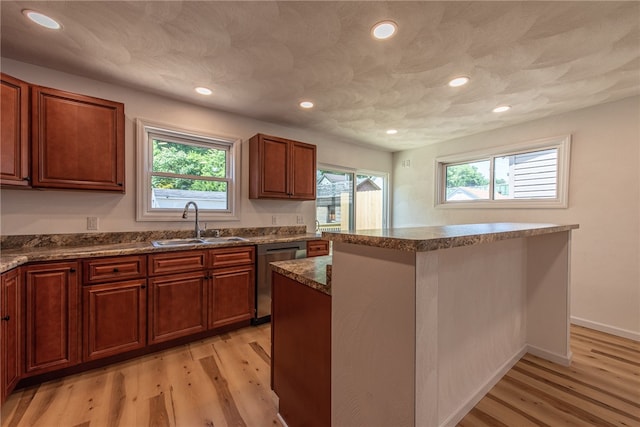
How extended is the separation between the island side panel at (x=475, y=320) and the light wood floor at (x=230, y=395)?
11 cm

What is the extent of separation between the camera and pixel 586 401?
164 cm

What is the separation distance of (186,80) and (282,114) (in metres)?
1.12

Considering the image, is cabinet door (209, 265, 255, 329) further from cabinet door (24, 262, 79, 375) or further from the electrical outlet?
the electrical outlet

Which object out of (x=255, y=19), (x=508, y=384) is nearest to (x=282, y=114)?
(x=255, y=19)

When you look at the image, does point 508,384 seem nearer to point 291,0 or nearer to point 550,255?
point 550,255

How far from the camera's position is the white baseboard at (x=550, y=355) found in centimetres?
201

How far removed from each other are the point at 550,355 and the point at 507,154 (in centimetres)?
256

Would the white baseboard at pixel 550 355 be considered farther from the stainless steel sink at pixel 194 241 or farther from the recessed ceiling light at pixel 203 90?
the recessed ceiling light at pixel 203 90

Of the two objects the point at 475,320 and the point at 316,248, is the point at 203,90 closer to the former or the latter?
the point at 316,248

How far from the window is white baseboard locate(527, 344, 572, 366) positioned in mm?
2841

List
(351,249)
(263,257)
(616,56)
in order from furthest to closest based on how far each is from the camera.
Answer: (263,257)
(616,56)
(351,249)

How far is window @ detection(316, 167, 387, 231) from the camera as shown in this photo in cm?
428

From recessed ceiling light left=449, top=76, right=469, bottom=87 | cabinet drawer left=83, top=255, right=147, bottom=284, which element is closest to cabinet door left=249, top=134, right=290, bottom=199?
cabinet drawer left=83, top=255, right=147, bottom=284

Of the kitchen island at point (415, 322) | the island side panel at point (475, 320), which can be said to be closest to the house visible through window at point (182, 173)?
the kitchen island at point (415, 322)
